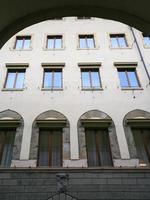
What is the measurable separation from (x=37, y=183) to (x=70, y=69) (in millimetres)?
6447

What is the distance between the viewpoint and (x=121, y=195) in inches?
342

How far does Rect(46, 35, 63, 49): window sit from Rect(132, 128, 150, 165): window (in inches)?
275

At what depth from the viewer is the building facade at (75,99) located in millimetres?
10078

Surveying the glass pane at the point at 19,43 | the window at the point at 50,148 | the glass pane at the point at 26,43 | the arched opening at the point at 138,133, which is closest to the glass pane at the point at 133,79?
the arched opening at the point at 138,133

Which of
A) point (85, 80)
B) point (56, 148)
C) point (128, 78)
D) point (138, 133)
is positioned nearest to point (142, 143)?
point (138, 133)

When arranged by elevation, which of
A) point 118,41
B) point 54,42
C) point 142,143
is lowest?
point 142,143

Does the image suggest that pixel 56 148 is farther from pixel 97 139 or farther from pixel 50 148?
pixel 97 139

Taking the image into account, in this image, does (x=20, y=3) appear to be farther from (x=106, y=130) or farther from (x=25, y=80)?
(x=25, y=80)

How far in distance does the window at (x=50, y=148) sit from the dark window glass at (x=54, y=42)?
6.04 metres

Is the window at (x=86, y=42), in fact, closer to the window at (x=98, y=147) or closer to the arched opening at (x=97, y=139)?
the arched opening at (x=97, y=139)

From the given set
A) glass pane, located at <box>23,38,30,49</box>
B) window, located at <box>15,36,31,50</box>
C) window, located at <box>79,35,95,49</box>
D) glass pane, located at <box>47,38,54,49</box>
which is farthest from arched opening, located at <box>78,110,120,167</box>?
window, located at <box>15,36,31,50</box>

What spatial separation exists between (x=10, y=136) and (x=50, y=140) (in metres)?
1.69

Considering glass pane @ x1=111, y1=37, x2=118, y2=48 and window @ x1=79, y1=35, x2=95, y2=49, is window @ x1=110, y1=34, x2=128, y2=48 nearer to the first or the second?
glass pane @ x1=111, y1=37, x2=118, y2=48

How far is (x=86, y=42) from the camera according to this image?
15.4 metres
